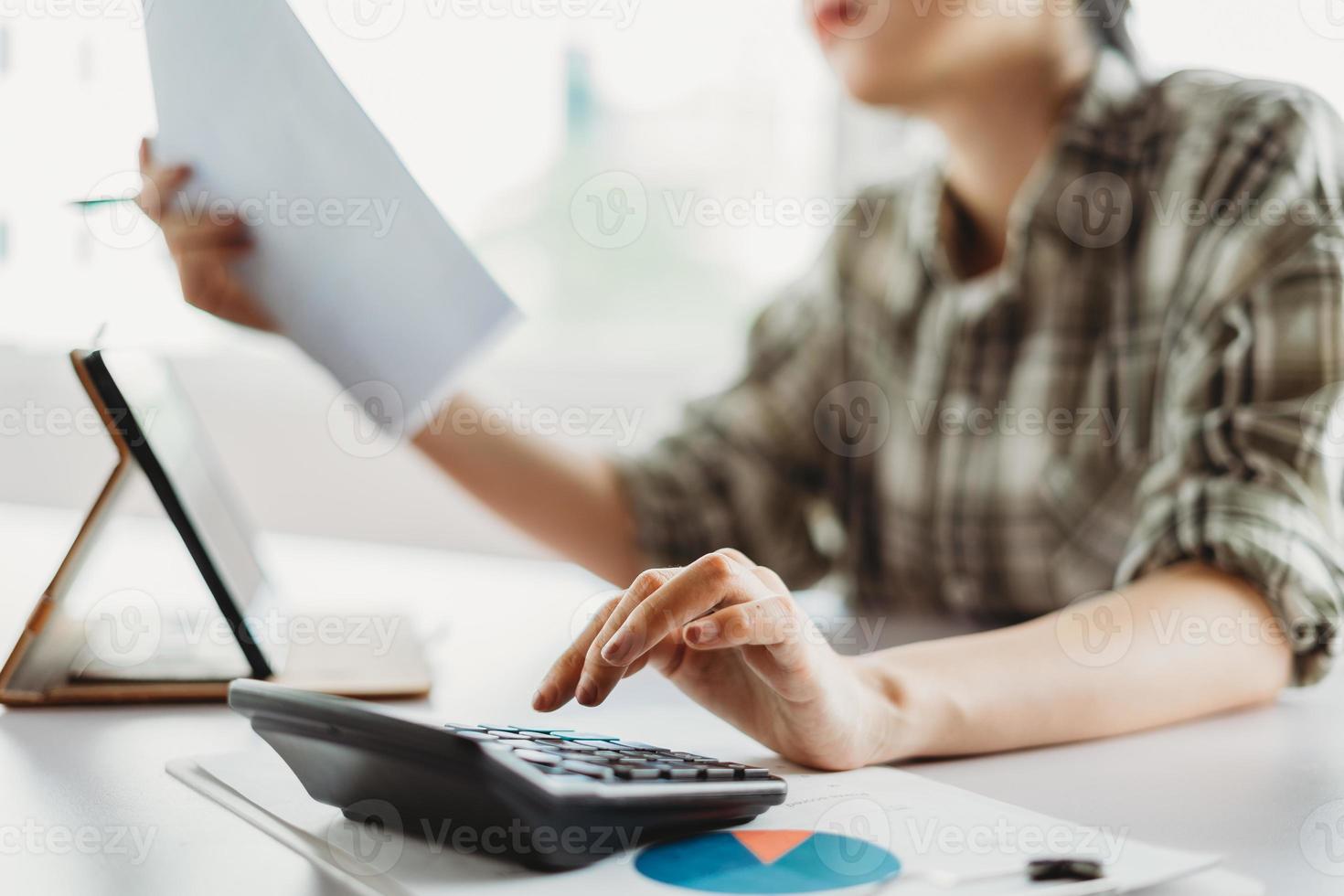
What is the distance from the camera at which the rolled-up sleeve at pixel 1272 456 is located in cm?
72

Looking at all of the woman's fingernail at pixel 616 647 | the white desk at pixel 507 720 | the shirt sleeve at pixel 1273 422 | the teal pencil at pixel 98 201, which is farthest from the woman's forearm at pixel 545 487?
the woman's fingernail at pixel 616 647

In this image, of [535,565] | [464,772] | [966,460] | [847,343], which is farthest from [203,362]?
[464,772]

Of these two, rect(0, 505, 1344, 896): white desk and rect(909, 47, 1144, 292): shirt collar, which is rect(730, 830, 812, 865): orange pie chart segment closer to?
rect(0, 505, 1344, 896): white desk

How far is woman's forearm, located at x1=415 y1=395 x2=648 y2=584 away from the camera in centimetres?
113

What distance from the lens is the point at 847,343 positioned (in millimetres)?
1323

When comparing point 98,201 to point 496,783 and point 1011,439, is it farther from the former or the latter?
point 1011,439

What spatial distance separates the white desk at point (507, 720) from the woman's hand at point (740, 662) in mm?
32

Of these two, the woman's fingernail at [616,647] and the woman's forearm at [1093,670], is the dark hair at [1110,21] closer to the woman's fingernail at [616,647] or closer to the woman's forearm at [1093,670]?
the woman's forearm at [1093,670]

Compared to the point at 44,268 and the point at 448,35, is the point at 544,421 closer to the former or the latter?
the point at 448,35

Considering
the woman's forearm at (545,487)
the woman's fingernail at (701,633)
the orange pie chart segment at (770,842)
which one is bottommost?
the woman's forearm at (545,487)

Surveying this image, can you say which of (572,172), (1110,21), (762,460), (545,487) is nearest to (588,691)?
(545,487)

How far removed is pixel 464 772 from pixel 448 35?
185cm

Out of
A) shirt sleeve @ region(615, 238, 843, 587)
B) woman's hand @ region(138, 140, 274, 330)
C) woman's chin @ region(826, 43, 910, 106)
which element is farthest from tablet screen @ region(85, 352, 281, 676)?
woman's chin @ region(826, 43, 910, 106)

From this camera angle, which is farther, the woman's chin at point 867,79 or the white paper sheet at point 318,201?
the woman's chin at point 867,79
